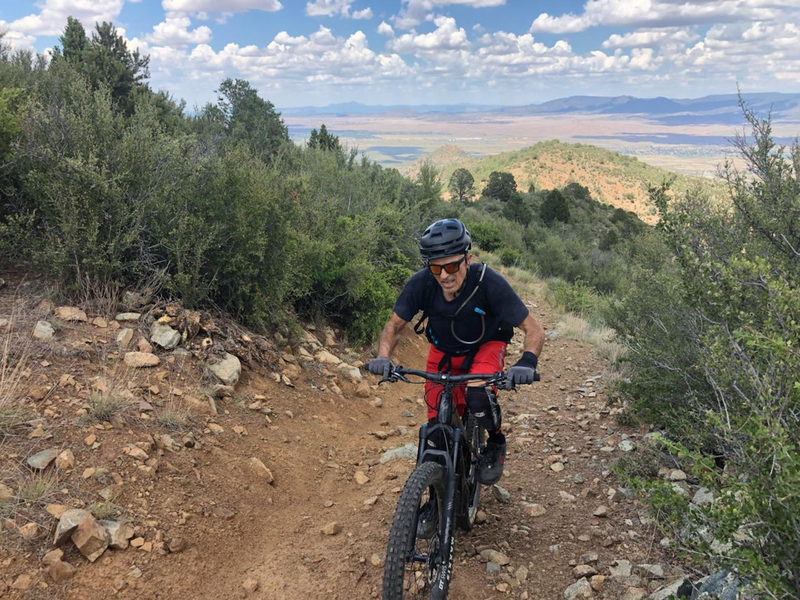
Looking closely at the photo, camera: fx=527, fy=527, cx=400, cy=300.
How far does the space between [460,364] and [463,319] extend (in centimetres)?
31

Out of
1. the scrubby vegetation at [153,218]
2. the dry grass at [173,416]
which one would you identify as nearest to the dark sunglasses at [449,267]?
the dry grass at [173,416]

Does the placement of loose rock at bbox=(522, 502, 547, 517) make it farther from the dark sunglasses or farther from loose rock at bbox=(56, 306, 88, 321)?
loose rock at bbox=(56, 306, 88, 321)

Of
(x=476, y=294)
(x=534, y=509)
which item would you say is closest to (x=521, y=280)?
(x=534, y=509)

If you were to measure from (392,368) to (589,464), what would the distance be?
266cm

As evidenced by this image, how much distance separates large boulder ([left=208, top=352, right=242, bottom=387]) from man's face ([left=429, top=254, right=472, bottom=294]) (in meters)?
2.79

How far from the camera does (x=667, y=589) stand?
276cm

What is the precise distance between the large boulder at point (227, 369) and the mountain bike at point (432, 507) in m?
2.61

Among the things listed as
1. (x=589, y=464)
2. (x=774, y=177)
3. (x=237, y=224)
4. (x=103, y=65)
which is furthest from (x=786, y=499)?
(x=103, y=65)

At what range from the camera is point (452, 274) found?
3.15 meters

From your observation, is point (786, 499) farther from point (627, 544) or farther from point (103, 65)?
point (103, 65)

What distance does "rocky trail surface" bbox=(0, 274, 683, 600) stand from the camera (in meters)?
3.05

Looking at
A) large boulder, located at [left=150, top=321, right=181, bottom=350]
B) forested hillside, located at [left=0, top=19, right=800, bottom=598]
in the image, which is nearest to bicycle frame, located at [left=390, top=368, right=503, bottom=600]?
forested hillside, located at [left=0, top=19, right=800, bottom=598]

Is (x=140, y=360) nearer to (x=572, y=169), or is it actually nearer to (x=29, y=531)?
(x=29, y=531)

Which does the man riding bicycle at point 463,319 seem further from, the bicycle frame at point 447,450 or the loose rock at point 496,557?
the loose rock at point 496,557
